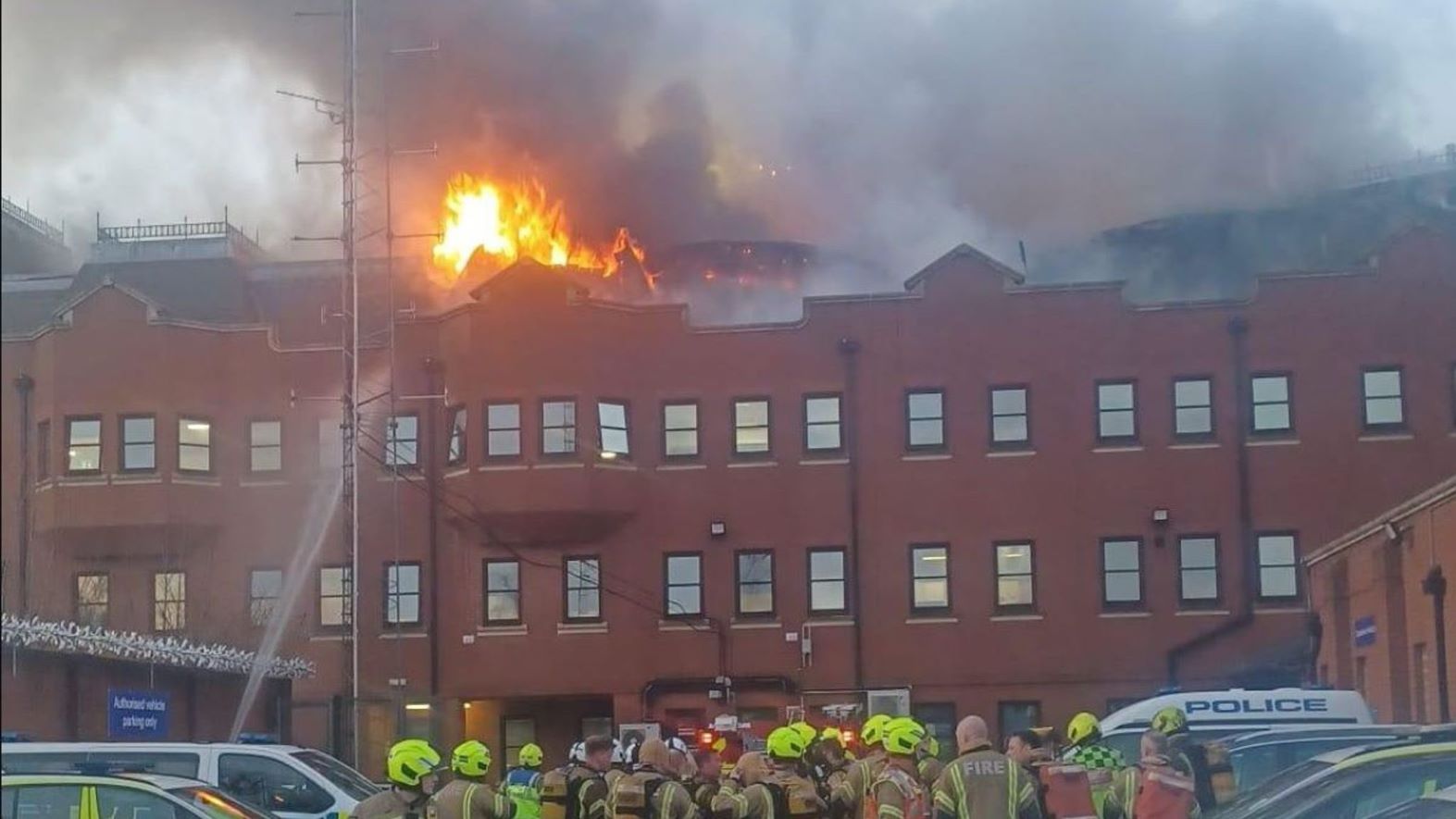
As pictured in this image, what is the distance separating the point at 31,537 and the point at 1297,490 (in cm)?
2155

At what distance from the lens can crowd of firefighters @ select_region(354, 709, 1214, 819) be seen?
909cm

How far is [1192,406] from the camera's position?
109 feet

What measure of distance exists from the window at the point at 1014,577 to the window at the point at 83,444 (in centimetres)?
1652

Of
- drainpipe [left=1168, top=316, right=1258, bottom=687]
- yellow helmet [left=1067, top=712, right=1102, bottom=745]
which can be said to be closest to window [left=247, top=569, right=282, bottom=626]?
drainpipe [left=1168, top=316, right=1258, bottom=687]

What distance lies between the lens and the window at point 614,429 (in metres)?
34.0

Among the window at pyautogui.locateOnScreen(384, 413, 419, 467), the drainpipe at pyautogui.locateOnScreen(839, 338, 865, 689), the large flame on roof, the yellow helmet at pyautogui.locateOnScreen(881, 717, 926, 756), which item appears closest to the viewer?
the yellow helmet at pyautogui.locateOnScreen(881, 717, 926, 756)

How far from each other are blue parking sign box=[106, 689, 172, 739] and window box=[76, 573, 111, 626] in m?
12.6

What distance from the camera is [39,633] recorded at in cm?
1864

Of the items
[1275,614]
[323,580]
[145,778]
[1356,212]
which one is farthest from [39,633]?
[1356,212]

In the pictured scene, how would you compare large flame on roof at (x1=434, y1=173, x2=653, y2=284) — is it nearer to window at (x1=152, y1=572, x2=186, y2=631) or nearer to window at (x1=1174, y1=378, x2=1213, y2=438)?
window at (x1=152, y1=572, x2=186, y2=631)

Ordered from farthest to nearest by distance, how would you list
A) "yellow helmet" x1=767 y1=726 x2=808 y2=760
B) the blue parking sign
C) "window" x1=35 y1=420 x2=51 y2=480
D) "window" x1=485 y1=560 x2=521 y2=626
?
1. "window" x1=485 y1=560 x2=521 y2=626
2. "window" x1=35 y1=420 x2=51 y2=480
3. the blue parking sign
4. "yellow helmet" x1=767 y1=726 x2=808 y2=760

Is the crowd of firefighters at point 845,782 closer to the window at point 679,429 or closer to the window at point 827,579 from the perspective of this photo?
the window at point 827,579

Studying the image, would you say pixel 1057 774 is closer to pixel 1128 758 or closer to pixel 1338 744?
pixel 1338 744

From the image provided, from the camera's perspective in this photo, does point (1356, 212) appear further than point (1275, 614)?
Yes
